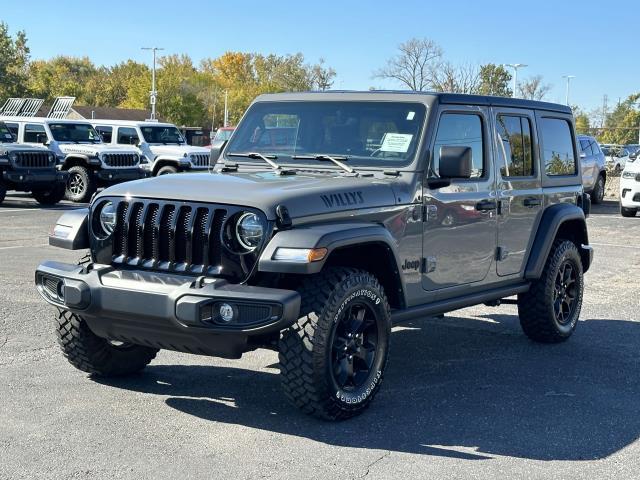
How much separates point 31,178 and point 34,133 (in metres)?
2.18

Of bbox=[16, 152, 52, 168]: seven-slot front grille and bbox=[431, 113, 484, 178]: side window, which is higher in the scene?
bbox=[431, 113, 484, 178]: side window

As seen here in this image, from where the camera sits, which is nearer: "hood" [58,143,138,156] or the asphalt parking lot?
the asphalt parking lot

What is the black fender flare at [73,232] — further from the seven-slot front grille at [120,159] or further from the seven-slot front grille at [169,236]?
the seven-slot front grille at [120,159]

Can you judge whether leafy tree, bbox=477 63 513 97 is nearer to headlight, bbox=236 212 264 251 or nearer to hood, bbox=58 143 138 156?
hood, bbox=58 143 138 156

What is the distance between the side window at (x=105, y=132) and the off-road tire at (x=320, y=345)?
19618 mm

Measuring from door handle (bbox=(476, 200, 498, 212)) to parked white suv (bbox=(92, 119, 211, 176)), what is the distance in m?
17.3

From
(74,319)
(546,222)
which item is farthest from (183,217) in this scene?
(546,222)

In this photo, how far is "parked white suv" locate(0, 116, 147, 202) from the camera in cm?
2145

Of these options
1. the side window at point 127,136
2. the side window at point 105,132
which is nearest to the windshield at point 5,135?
the side window at point 105,132

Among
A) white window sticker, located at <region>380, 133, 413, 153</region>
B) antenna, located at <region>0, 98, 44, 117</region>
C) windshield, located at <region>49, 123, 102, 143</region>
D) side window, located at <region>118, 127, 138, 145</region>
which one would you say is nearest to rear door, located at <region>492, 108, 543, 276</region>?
white window sticker, located at <region>380, 133, 413, 153</region>

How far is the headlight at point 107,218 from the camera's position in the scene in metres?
5.46

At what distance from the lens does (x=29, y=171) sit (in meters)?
19.8

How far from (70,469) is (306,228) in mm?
1715

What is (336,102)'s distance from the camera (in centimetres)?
640
